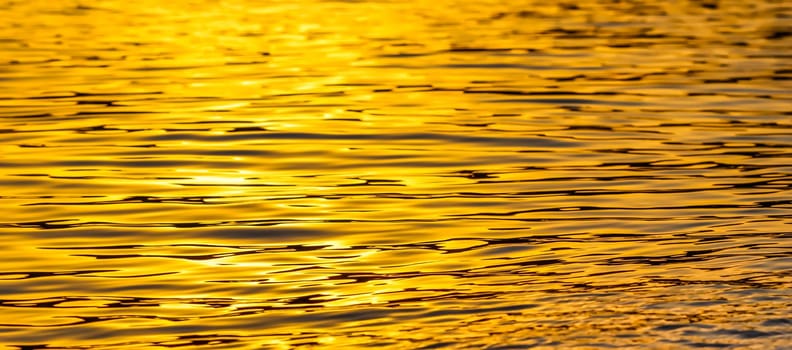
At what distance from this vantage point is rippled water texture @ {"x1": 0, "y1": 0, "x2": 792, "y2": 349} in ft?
24.8

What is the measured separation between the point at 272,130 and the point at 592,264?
6185 mm

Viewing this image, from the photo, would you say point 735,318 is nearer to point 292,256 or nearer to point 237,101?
point 292,256

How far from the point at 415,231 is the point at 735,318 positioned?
347 cm

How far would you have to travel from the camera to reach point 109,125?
14.5 metres

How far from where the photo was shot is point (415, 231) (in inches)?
394

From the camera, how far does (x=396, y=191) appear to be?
11.5m

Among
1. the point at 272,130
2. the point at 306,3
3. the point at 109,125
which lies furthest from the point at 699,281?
the point at 306,3

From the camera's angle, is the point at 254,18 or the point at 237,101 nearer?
the point at 237,101

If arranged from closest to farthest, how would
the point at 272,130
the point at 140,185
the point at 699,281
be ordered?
the point at 699,281
the point at 140,185
the point at 272,130

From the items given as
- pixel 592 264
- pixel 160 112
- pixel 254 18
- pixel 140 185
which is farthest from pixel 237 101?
pixel 254 18

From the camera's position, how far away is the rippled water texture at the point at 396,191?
24.8ft

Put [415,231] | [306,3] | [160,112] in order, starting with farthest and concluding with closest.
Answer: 1. [306,3]
2. [160,112]
3. [415,231]

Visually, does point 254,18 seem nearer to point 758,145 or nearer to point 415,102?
point 415,102

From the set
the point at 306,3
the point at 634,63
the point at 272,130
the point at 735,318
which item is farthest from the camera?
the point at 306,3
